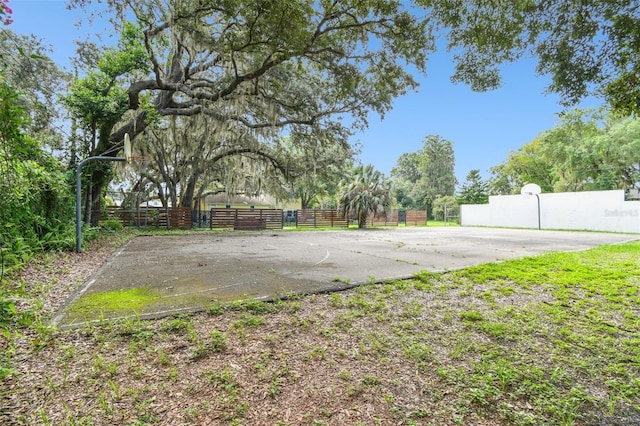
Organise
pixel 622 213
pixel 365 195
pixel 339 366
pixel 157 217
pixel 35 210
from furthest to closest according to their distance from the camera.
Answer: pixel 365 195 → pixel 157 217 → pixel 622 213 → pixel 35 210 → pixel 339 366

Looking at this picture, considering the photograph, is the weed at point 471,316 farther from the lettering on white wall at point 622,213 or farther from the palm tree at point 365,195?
the lettering on white wall at point 622,213

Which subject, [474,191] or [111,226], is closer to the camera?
[111,226]

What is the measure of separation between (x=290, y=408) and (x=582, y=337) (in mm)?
2457

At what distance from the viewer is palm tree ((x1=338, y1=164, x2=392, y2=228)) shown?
17.4 m

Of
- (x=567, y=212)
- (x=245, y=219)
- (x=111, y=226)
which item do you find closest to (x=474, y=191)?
(x=567, y=212)

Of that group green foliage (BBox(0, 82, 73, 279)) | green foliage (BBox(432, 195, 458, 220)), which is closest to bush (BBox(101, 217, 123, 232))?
green foliage (BBox(0, 82, 73, 279))

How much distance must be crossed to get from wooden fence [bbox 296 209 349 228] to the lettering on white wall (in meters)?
13.6

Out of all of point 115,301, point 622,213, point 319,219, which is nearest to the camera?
point 115,301

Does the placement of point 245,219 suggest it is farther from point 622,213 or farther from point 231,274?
point 622,213

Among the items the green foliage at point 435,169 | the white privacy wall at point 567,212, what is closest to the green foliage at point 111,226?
the white privacy wall at point 567,212

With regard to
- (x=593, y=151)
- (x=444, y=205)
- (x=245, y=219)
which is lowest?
(x=245, y=219)

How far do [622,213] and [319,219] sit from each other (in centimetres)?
1552

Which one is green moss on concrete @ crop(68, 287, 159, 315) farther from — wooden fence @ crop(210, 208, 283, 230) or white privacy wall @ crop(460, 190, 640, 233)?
white privacy wall @ crop(460, 190, 640, 233)

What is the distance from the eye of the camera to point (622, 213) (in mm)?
14562
